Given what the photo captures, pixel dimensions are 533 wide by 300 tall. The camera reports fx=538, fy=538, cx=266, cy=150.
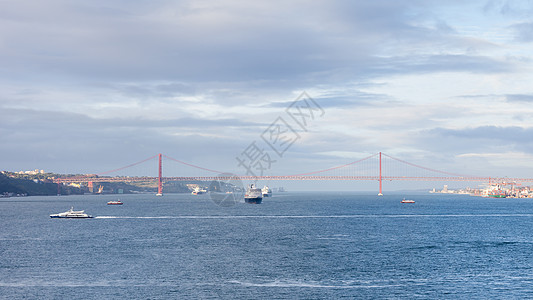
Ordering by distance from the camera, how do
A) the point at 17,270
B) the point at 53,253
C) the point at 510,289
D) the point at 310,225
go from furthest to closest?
the point at 310,225 → the point at 53,253 → the point at 17,270 → the point at 510,289

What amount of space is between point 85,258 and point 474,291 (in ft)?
151

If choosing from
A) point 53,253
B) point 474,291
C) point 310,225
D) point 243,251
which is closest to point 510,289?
point 474,291

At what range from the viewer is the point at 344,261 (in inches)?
2616

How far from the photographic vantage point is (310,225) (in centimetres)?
11744

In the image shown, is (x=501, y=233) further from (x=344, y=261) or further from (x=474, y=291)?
(x=474, y=291)

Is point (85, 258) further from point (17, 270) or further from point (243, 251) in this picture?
point (243, 251)

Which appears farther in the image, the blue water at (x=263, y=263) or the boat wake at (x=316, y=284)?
the boat wake at (x=316, y=284)

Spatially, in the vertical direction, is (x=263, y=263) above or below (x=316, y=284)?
above

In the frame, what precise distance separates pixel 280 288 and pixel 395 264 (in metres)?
19.3

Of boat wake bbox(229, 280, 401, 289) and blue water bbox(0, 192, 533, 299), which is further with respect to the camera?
boat wake bbox(229, 280, 401, 289)

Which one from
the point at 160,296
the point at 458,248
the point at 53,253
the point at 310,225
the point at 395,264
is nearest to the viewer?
the point at 160,296

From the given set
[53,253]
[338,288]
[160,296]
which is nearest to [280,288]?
[338,288]

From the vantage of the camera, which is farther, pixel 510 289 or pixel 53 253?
pixel 53 253

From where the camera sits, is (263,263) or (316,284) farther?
(263,263)
